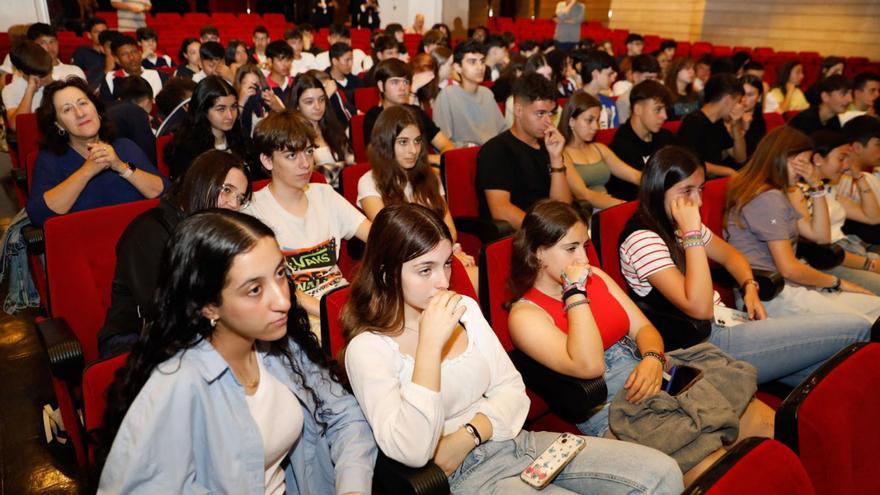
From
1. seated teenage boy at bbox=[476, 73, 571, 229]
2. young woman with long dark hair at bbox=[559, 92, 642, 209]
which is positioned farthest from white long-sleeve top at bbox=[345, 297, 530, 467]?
young woman with long dark hair at bbox=[559, 92, 642, 209]

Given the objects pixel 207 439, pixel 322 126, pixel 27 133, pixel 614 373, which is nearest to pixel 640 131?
pixel 322 126

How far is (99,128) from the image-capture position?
Result: 2.73 meters

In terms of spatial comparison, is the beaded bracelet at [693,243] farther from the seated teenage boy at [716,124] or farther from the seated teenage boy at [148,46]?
the seated teenage boy at [148,46]

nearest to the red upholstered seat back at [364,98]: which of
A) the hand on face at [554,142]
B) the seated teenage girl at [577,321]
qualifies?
the hand on face at [554,142]

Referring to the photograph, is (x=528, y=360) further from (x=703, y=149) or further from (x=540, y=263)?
(x=703, y=149)

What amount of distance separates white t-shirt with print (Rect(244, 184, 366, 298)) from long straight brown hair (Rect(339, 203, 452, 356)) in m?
0.76

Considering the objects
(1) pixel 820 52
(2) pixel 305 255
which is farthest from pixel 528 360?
(1) pixel 820 52

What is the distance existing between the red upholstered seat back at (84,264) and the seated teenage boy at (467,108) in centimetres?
268

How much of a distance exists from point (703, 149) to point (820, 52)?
887 centimetres

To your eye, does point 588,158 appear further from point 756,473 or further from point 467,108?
point 756,473

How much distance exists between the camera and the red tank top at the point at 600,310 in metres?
1.95

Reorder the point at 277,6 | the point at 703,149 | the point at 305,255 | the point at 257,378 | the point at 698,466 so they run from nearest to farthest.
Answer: the point at 257,378
the point at 698,466
the point at 305,255
the point at 703,149
the point at 277,6

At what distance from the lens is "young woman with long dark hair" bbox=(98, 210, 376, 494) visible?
1.17m

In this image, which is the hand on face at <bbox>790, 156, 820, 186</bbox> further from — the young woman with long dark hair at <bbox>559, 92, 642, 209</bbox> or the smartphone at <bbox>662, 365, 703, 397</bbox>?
the smartphone at <bbox>662, 365, 703, 397</bbox>
